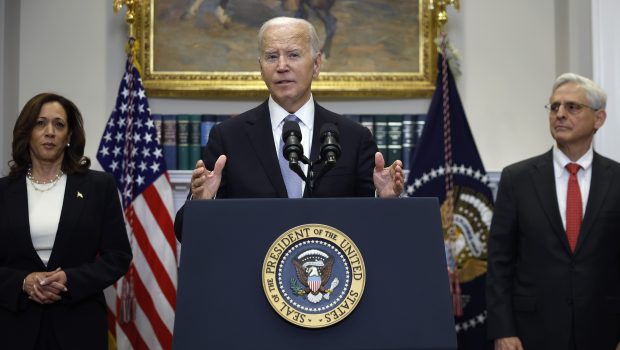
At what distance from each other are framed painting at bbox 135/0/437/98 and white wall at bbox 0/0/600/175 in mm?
163

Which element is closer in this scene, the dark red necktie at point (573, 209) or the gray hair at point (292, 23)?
the gray hair at point (292, 23)

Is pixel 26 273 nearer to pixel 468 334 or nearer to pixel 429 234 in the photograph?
pixel 429 234

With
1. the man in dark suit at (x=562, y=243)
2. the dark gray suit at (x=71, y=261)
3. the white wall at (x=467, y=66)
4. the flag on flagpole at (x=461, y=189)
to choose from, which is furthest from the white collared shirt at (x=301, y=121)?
the white wall at (x=467, y=66)

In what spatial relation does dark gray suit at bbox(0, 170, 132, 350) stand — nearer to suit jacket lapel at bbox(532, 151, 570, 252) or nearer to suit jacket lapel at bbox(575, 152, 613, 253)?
suit jacket lapel at bbox(532, 151, 570, 252)

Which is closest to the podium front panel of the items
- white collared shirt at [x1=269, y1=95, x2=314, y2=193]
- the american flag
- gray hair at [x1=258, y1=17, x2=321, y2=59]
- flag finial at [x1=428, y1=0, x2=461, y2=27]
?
white collared shirt at [x1=269, y1=95, x2=314, y2=193]

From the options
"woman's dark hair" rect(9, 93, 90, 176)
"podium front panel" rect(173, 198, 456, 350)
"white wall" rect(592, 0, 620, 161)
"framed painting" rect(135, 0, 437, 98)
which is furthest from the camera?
"framed painting" rect(135, 0, 437, 98)

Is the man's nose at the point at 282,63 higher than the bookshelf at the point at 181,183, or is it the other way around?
the man's nose at the point at 282,63

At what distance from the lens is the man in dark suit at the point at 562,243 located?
4.04 meters

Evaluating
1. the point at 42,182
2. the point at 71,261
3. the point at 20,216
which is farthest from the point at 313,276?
the point at 42,182

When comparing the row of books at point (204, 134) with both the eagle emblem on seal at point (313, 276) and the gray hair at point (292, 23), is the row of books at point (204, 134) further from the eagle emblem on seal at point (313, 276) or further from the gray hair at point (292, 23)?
the eagle emblem on seal at point (313, 276)

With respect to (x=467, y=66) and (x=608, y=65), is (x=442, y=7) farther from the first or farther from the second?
Answer: (x=608, y=65)

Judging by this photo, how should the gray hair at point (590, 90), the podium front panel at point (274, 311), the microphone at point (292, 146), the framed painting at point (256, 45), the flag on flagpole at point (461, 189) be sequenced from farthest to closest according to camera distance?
the framed painting at point (256, 45), the flag on flagpole at point (461, 189), the gray hair at point (590, 90), the microphone at point (292, 146), the podium front panel at point (274, 311)

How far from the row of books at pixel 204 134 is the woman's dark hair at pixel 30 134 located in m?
1.66

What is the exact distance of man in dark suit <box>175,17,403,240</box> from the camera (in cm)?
286
